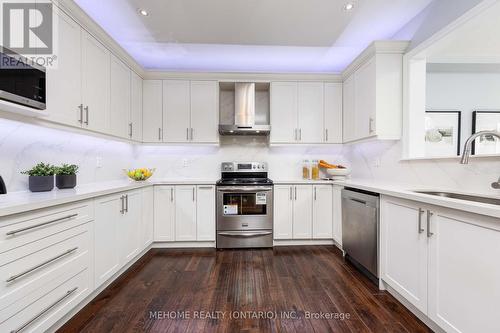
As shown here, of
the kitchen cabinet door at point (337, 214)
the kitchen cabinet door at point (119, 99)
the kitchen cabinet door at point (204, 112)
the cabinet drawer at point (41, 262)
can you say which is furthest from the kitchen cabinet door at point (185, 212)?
the kitchen cabinet door at point (337, 214)

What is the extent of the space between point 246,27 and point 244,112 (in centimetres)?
113

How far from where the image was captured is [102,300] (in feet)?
5.86

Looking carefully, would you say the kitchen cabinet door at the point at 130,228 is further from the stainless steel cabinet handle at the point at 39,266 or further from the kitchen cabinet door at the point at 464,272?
the kitchen cabinet door at the point at 464,272

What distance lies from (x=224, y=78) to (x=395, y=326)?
3236 millimetres

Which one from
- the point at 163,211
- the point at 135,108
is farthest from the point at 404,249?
the point at 135,108

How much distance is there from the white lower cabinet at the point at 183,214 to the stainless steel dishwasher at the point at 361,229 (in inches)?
66.0

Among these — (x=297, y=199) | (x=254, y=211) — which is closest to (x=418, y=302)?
(x=297, y=199)

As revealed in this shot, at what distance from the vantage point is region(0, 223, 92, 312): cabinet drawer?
1.10 m

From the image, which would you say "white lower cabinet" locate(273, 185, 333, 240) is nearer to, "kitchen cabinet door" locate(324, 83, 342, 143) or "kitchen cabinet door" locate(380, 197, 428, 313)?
"kitchen cabinet door" locate(324, 83, 342, 143)

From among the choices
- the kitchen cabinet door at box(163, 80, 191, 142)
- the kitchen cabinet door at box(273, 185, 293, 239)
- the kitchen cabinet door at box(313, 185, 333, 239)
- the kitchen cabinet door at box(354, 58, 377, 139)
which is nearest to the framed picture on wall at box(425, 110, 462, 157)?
the kitchen cabinet door at box(354, 58, 377, 139)

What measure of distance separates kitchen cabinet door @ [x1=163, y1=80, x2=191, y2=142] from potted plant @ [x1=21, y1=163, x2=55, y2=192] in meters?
1.57

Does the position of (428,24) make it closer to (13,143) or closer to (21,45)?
(21,45)

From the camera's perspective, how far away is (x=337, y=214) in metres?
2.85

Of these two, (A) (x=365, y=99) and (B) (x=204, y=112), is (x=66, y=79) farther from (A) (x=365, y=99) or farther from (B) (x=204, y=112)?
(A) (x=365, y=99)
